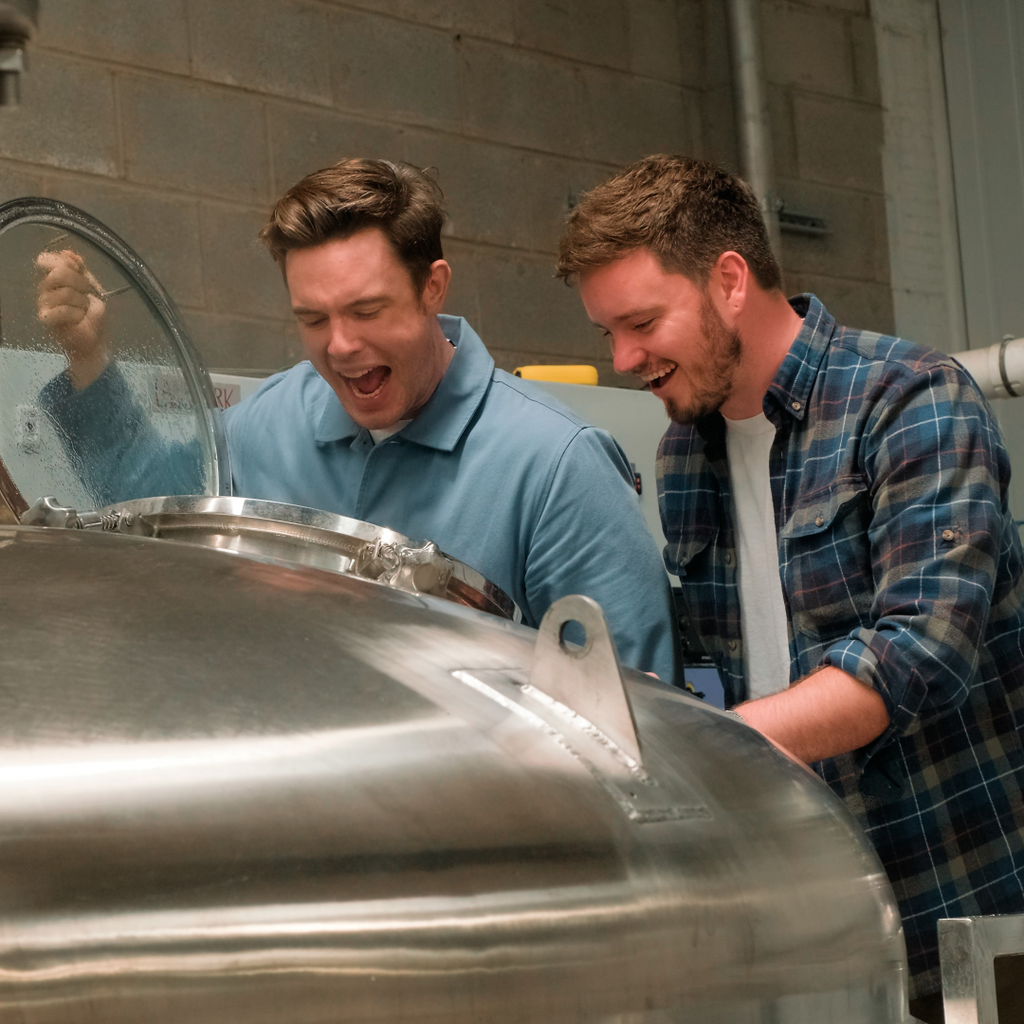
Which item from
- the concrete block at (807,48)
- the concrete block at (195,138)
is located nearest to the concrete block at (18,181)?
the concrete block at (195,138)

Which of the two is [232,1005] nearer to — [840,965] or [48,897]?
[48,897]

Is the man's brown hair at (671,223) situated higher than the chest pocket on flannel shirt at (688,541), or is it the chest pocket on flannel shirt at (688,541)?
the man's brown hair at (671,223)

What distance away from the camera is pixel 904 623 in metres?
0.90

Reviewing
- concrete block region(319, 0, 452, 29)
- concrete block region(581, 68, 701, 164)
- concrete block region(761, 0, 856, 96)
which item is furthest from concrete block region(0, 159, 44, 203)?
concrete block region(761, 0, 856, 96)

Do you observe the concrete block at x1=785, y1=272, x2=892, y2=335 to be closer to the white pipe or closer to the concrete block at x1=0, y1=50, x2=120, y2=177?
the white pipe

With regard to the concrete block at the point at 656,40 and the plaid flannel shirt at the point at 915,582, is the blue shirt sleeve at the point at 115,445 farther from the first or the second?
the concrete block at the point at 656,40

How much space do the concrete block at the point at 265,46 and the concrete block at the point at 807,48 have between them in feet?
4.09

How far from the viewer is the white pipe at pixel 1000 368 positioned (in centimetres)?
275

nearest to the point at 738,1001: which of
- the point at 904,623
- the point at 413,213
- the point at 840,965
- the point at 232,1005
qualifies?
the point at 840,965

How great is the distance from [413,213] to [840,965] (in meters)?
0.80

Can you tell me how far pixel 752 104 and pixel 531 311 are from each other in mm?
820

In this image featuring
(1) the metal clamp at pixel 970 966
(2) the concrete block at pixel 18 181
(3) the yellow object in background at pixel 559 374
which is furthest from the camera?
(3) the yellow object in background at pixel 559 374

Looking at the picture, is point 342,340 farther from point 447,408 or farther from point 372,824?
point 372,824

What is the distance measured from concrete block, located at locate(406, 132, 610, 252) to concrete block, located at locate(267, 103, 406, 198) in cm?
10
